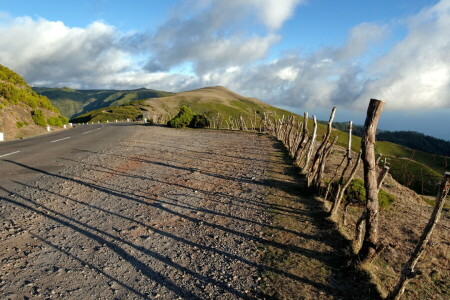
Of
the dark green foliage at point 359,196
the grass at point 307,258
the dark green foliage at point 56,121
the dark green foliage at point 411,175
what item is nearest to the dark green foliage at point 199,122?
the dark green foliage at point 56,121

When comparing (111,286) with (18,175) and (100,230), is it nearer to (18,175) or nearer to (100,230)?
(100,230)

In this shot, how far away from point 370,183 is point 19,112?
33763 mm

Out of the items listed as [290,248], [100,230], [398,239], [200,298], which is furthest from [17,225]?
[398,239]

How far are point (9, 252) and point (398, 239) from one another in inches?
349

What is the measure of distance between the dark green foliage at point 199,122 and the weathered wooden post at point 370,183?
3442cm

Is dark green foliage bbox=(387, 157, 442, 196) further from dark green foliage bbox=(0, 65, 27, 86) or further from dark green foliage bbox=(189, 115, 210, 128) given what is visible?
dark green foliage bbox=(0, 65, 27, 86)

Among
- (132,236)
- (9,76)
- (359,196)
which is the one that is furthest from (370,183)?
(9,76)

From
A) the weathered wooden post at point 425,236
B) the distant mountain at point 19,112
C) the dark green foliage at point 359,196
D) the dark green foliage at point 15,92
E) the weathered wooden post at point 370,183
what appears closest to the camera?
the weathered wooden post at point 425,236

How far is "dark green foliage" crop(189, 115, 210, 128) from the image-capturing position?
3891cm

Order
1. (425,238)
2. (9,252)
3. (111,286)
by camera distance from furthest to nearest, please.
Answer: (9,252) < (111,286) < (425,238)

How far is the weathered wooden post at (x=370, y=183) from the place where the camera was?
4.95m

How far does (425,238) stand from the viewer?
4039 mm

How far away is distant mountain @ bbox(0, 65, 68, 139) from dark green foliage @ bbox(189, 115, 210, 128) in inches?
670

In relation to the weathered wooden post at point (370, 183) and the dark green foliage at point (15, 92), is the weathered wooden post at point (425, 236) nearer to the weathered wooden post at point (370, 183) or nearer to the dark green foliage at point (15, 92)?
the weathered wooden post at point (370, 183)
